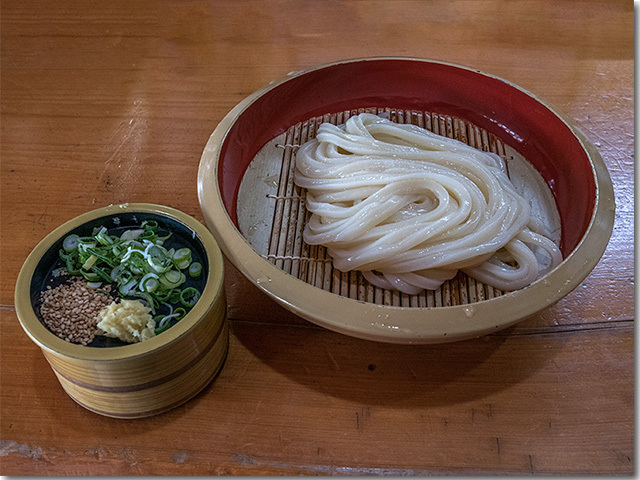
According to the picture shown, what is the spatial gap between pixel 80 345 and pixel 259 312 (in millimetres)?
549

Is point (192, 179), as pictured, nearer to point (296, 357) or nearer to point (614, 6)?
point (296, 357)

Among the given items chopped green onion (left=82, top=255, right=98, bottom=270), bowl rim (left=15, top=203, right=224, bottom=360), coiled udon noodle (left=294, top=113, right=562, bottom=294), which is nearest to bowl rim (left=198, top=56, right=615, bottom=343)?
bowl rim (left=15, top=203, right=224, bottom=360)

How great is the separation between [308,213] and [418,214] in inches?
14.2

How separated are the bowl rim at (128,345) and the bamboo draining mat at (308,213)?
292mm

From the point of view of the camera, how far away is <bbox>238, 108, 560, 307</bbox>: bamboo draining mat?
62.5 inches

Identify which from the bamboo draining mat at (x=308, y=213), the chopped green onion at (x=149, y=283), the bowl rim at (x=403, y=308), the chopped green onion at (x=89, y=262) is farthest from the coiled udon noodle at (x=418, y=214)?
the chopped green onion at (x=89, y=262)

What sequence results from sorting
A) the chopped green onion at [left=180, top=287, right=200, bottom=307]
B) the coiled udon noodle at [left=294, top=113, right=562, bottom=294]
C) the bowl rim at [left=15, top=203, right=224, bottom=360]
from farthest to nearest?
the coiled udon noodle at [left=294, top=113, right=562, bottom=294] → the chopped green onion at [left=180, top=287, right=200, bottom=307] → the bowl rim at [left=15, top=203, right=224, bottom=360]

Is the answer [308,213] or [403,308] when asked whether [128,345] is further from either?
[308,213]

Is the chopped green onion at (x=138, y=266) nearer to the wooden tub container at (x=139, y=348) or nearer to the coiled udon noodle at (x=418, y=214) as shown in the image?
the wooden tub container at (x=139, y=348)

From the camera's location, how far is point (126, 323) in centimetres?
124

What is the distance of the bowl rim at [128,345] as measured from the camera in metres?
1.18

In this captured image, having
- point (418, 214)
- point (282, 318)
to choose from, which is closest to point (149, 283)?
point (282, 318)

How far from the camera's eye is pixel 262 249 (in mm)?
1674

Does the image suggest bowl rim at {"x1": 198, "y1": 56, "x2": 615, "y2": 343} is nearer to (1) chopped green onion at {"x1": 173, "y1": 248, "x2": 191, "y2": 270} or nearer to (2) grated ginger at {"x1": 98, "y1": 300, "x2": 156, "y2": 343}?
(1) chopped green onion at {"x1": 173, "y1": 248, "x2": 191, "y2": 270}
